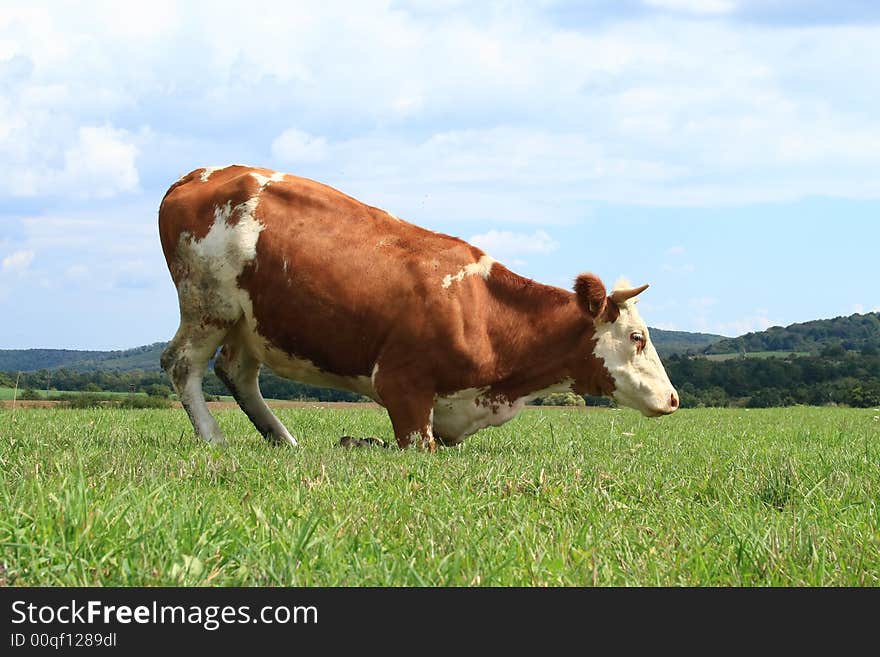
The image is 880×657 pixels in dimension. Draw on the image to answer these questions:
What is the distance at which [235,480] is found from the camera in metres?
5.21

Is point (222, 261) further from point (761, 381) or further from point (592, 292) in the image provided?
point (761, 381)

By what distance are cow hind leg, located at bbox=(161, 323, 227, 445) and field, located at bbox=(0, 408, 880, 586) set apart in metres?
0.92

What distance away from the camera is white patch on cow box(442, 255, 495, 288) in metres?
8.14

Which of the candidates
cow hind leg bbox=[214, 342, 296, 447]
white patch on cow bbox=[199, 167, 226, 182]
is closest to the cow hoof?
cow hind leg bbox=[214, 342, 296, 447]

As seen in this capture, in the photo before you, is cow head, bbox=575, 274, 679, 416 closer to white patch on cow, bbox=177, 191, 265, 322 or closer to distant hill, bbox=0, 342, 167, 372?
white patch on cow, bbox=177, 191, 265, 322

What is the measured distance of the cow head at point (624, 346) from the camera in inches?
332

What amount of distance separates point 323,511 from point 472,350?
13.2 ft

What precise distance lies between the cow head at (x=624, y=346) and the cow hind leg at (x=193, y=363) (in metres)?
3.28

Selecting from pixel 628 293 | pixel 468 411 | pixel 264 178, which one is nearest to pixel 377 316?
pixel 468 411

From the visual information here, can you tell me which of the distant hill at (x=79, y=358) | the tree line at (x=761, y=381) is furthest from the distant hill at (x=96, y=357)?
the tree line at (x=761, y=381)

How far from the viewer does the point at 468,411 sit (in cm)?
851

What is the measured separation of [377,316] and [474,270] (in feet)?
3.36
